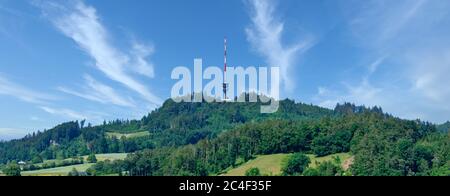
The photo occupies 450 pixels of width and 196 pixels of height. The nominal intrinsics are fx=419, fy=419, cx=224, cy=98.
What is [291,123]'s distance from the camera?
94.9 metres

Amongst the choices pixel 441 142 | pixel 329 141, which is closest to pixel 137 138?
pixel 329 141

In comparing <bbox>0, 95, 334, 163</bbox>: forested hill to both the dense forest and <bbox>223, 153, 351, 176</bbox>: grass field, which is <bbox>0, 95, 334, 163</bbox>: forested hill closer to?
the dense forest

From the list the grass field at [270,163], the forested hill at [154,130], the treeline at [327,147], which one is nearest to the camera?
the treeline at [327,147]

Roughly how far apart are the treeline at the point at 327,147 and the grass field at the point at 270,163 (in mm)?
2113

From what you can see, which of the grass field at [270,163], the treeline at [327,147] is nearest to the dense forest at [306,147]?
the treeline at [327,147]

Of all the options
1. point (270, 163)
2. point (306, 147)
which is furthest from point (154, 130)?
point (270, 163)

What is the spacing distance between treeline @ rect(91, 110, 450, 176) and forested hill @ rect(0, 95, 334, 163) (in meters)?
48.3

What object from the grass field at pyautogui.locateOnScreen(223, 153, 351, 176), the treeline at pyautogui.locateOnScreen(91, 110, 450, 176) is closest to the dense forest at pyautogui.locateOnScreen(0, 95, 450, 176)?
the treeline at pyautogui.locateOnScreen(91, 110, 450, 176)

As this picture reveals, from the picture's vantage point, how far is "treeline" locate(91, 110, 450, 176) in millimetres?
67562

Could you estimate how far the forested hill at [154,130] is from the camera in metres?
142

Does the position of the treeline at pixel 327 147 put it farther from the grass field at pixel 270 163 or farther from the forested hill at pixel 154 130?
the forested hill at pixel 154 130
